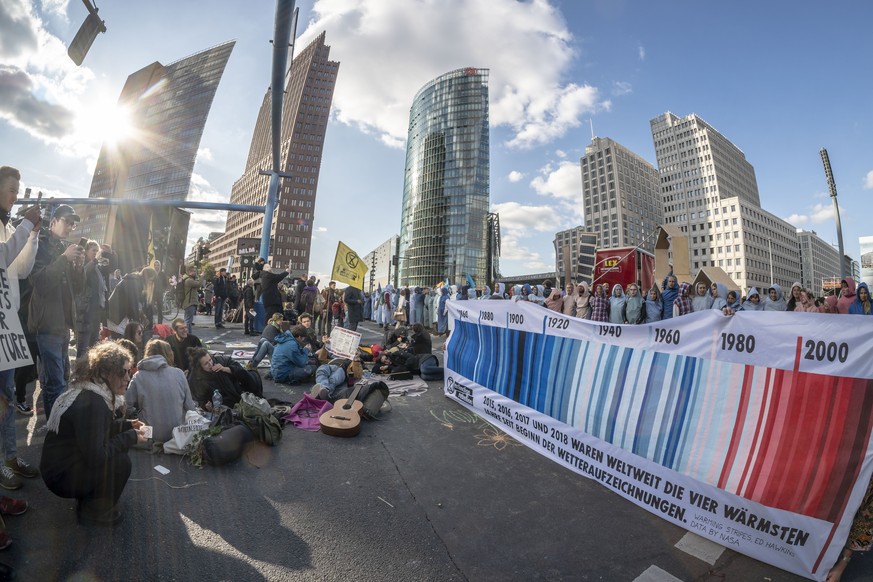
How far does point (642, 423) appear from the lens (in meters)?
3.39

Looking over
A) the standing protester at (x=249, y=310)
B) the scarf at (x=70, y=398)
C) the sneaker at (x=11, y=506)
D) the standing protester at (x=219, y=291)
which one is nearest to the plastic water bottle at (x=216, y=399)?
the sneaker at (x=11, y=506)

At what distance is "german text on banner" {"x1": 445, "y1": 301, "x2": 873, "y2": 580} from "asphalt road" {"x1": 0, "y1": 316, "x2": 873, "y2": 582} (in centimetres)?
23

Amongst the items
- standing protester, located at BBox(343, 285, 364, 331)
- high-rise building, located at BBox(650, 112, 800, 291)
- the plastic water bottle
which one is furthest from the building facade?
the plastic water bottle

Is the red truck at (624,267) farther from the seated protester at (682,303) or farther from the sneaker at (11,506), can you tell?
the sneaker at (11,506)

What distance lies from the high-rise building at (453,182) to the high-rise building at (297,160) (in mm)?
45629

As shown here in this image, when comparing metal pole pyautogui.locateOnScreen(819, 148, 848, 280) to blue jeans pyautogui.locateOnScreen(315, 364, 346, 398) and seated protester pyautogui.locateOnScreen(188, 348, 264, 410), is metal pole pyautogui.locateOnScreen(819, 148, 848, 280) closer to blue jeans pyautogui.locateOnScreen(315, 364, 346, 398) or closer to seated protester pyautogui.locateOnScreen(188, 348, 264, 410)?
blue jeans pyautogui.locateOnScreen(315, 364, 346, 398)

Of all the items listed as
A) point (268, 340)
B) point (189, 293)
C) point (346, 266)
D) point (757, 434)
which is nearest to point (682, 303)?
point (757, 434)

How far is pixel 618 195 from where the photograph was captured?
11119 cm

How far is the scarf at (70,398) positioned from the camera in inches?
97.6

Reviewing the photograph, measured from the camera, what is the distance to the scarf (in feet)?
8.13

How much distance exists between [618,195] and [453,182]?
55.6m

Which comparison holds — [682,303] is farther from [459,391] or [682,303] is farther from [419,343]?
[419,343]

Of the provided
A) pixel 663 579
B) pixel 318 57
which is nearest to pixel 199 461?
pixel 663 579

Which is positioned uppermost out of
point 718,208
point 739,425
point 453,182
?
point 453,182
